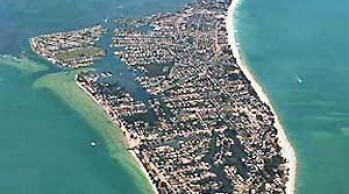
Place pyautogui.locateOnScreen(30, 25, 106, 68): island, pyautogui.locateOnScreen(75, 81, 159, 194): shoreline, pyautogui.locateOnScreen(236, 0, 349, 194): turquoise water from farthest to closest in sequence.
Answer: pyautogui.locateOnScreen(30, 25, 106, 68): island, pyautogui.locateOnScreen(236, 0, 349, 194): turquoise water, pyautogui.locateOnScreen(75, 81, 159, 194): shoreline

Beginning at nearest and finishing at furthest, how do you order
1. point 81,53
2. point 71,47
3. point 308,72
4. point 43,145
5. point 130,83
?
point 43,145 → point 130,83 → point 308,72 → point 81,53 → point 71,47

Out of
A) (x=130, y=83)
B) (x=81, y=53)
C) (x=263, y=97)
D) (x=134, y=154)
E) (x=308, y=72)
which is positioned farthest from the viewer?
(x=81, y=53)

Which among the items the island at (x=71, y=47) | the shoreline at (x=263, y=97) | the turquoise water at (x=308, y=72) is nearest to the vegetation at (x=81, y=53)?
the island at (x=71, y=47)

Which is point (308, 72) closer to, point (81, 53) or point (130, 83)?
point (130, 83)

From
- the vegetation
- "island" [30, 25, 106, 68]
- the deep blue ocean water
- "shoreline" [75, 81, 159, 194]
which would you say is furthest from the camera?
→ the vegetation

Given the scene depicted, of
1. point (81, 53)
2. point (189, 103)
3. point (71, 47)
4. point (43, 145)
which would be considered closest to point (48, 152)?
point (43, 145)

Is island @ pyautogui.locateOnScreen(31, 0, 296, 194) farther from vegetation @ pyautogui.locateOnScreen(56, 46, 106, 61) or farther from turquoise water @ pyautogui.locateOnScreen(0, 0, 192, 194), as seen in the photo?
turquoise water @ pyautogui.locateOnScreen(0, 0, 192, 194)

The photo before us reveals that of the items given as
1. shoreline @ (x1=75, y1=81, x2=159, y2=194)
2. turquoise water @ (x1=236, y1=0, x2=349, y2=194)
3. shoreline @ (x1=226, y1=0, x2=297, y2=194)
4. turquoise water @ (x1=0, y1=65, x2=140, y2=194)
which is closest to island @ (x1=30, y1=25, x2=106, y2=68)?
shoreline @ (x1=75, y1=81, x2=159, y2=194)

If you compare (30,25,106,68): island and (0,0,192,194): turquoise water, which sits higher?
(30,25,106,68): island
